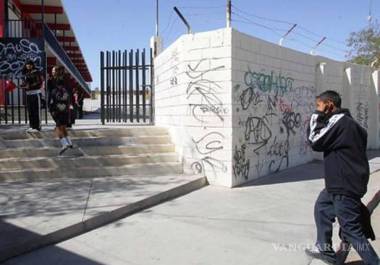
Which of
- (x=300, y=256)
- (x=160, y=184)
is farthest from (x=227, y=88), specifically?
(x=300, y=256)

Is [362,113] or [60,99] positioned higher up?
[60,99]

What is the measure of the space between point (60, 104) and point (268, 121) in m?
4.16

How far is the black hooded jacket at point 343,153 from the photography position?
4.76 metres

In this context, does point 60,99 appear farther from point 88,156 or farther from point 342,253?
point 342,253

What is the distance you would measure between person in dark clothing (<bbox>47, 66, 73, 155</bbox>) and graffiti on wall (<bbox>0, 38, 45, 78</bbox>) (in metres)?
1.58

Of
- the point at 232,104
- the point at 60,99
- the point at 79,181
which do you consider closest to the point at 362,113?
the point at 232,104

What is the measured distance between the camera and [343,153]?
479 cm

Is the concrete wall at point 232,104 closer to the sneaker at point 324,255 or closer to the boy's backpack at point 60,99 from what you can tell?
the boy's backpack at point 60,99

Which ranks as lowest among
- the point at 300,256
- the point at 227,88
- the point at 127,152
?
the point at 300,256

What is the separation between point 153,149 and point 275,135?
2597 mm

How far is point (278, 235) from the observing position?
627 centimetres

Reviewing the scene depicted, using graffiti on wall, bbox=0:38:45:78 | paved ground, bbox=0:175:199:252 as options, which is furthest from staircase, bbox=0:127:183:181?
graffiti on wall, bbox=0:38:45:78

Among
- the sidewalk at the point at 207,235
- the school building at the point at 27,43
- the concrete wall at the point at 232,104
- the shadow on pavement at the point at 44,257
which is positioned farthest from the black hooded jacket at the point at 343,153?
the school building at the point at 27,43

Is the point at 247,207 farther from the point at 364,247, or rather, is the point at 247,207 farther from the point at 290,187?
the point at 364,247
